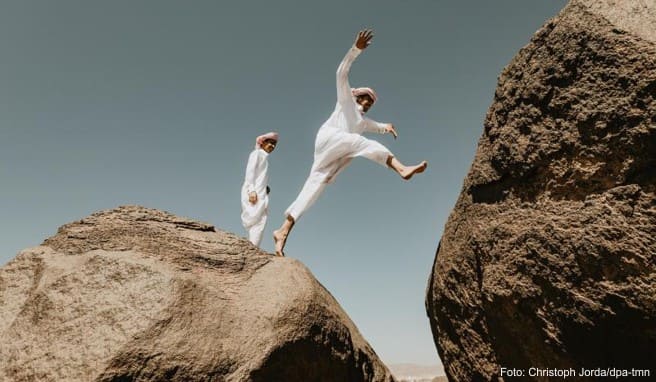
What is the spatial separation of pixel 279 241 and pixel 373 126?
6.07 ft

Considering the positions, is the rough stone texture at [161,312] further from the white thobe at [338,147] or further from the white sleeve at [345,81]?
the white sleeve at [345,81]

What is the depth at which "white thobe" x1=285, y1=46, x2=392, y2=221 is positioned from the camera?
201 inches

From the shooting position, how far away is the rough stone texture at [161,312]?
2.59 meters

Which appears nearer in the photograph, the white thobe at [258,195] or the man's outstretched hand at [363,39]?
the man's outstretched hand at [363,39]

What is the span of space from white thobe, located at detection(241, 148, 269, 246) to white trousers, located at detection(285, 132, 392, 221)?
1.86 m

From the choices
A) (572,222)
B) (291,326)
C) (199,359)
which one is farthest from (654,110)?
(199,359)

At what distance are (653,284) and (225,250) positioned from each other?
2508mm

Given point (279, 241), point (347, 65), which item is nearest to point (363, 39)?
point (347, 65)

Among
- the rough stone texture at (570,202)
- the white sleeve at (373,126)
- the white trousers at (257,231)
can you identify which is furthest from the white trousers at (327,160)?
the rough stone texture at (570,202)

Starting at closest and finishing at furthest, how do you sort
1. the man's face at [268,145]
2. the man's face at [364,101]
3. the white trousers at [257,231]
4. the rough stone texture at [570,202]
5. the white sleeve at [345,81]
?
the rough stone texture at [570,202] < the white sleeve at [345,81] < the man's face at [364,101] < the white trousers at [257,231] < the man's face at [268,145]

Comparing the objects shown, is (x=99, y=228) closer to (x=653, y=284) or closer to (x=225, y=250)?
(x=225, y=250)

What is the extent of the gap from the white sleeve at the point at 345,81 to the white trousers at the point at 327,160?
1.55ft

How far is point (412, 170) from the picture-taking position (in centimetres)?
465

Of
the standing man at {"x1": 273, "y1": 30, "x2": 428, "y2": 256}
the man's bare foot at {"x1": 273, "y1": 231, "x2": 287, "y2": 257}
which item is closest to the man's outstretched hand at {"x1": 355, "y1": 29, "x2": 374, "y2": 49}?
the standing man at {"x1": 273, "y1": 30, "x2": 428, "y2": 256}
